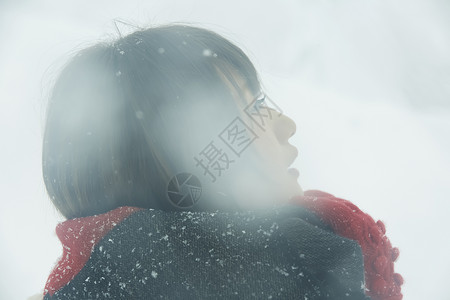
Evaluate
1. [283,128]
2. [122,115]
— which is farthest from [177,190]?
[283,128]

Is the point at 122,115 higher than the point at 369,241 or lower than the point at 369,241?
lower

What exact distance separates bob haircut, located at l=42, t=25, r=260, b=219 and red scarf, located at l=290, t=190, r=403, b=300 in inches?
10.1

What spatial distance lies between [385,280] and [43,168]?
0.67m

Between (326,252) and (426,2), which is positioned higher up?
(426,2)

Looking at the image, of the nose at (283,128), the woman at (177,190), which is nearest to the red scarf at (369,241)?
the woman at (177,190)

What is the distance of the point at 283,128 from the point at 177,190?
276 millimetres

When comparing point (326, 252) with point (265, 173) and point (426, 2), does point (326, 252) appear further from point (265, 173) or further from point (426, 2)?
point (426, 2)

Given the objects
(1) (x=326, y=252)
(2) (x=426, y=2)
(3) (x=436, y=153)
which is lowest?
(1) (x=326, y=252)

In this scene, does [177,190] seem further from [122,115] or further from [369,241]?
[369,241]

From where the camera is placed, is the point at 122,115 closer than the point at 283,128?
Yes

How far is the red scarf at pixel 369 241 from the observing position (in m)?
0.58

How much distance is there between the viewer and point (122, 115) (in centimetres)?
61

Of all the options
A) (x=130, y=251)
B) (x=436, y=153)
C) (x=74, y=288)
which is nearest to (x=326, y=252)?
(x=130, y=251)

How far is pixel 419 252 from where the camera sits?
1590 mm
